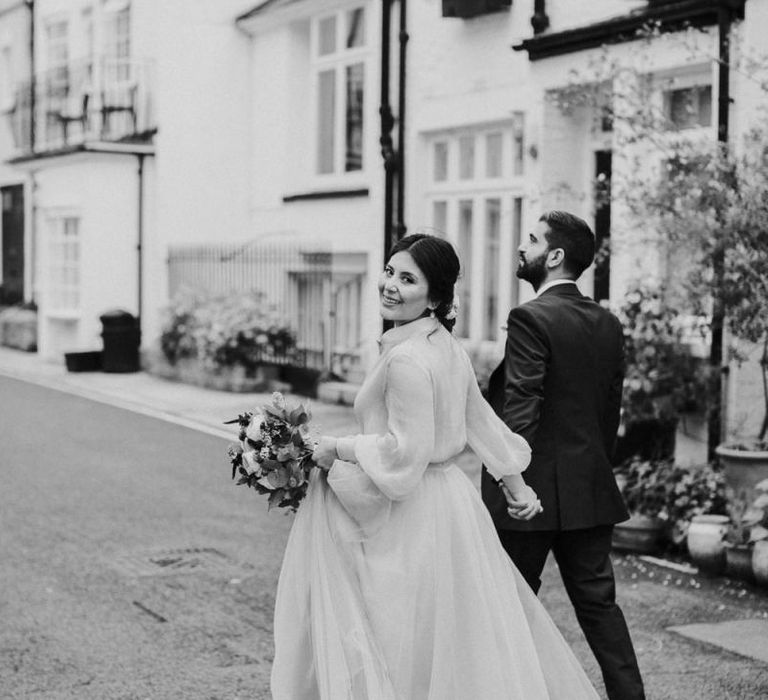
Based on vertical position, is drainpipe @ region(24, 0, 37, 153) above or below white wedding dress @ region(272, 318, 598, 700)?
above

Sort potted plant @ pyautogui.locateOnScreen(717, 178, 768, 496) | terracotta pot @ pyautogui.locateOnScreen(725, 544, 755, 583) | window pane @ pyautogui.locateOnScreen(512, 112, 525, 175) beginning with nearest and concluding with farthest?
1. terracotta pot @ pyautogui.locateOnScreen(725, 544, 755, 583)
2. potted plant @ pyautogui.locateOnScreen(717, 178, 768, 496)
3. window pane @ pyautogui.locateOnScreen(512, 112, 525, 175)

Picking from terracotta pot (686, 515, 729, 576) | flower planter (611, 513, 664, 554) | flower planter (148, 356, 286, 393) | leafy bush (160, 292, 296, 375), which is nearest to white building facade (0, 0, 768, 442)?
leafy bush (160, 292, 296, 375)

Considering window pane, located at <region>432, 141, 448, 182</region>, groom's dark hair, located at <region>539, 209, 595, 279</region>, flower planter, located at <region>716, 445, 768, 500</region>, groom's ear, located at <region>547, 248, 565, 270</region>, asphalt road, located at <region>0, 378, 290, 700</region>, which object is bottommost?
asphalt road, located at <region>0, 378, 290, 700</region>

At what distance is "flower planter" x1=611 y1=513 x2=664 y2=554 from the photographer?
327 inches

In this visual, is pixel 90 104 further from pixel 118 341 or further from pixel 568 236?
pixel 568 236

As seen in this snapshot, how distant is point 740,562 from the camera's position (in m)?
7.61

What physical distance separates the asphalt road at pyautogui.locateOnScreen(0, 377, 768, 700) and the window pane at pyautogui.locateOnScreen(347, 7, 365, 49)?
760cm

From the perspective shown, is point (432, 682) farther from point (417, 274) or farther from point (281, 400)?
point (417, 274)

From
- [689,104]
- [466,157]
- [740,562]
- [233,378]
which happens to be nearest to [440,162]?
[466,157]

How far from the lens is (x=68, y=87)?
2322cm

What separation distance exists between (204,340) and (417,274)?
535 inches

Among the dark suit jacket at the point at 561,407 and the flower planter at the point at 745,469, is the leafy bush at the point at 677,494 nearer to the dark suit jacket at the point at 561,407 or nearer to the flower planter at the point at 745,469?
the flower planter at the point at 745,469

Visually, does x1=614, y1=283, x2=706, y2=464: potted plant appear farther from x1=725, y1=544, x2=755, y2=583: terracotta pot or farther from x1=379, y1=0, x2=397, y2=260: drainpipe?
x1=379, y1=0, x2=397, y2=260: drainpipe

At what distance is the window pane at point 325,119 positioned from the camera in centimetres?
1844
